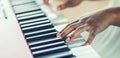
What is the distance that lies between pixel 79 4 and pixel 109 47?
21 centimetres

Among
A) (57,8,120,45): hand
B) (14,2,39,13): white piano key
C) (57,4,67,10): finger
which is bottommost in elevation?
(57,8,120,45): hand

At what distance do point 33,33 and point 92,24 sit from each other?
8.7 inches

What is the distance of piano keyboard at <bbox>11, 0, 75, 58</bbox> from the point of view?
0.75 meters

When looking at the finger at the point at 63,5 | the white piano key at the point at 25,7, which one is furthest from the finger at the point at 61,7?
the white piano key at the point at 25,7

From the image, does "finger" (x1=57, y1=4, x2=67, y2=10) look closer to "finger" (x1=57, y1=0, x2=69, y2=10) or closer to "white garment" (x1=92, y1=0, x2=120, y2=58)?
"finger" (x1=57, y1=0, x2=69, y2=10)

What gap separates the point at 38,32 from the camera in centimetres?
84

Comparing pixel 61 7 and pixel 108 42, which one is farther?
pixel 61 7

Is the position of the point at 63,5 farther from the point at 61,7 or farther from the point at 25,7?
the point at 25,7

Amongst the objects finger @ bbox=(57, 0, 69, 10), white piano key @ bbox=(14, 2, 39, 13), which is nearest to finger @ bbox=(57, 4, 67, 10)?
finger @ bbox=(57, 0, 69, 10)

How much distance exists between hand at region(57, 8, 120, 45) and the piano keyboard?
0.17 feet

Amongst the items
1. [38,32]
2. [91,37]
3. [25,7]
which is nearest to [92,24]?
[91,37]

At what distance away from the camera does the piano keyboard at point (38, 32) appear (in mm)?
749

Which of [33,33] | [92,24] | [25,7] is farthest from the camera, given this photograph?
[25,7]

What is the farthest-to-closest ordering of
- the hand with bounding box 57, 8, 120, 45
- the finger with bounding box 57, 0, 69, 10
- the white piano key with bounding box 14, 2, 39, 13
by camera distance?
the white piano key with bounding box 14, 2, 39, 13, the finger with bounding box 57, 0, 69, 10, the hand with bounding box 57, 8, 120, 45
